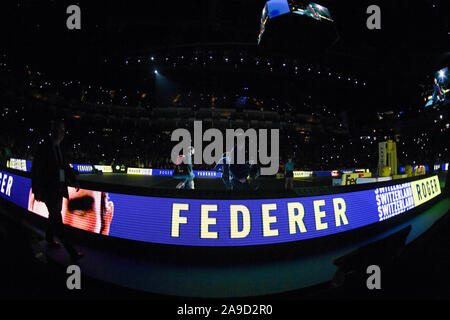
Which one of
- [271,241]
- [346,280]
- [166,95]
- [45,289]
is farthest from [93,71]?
[346,280]

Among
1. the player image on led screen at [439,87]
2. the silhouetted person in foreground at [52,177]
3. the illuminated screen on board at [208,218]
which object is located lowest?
the illuminated screen on board at [208,218]

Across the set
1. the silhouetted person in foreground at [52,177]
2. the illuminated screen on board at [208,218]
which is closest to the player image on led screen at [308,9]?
the illuminated screen on board at [208,218]

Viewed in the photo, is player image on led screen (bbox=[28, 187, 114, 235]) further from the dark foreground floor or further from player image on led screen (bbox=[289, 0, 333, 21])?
player image on led screen (bbox=[289, 0, 333, 21])

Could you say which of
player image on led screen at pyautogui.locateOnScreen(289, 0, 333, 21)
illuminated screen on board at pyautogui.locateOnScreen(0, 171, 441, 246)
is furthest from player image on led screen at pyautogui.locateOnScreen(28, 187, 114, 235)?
player image on led screen at pyautogui.locateOnScreen(289, 0, 333, 21)

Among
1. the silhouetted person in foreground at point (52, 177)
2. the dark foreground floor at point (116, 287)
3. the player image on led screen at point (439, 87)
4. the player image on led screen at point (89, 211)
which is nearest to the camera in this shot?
the dark foreground floor at point (116, 287)

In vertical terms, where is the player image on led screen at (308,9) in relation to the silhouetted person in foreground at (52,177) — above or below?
above

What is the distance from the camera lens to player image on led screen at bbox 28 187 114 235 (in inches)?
120

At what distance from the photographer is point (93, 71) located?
515 inches

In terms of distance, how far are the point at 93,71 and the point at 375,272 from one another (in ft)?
56.7

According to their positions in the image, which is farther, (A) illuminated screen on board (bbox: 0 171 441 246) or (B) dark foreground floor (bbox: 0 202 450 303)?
(A) illuminated screen on board (bbox: 0 171 441 246)

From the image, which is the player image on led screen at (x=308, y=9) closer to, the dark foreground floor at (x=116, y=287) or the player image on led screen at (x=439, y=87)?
the dark foreground floor at (x=116, y=287)

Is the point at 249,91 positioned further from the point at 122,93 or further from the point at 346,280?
the point at 346,280

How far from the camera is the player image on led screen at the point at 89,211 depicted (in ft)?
9.99
